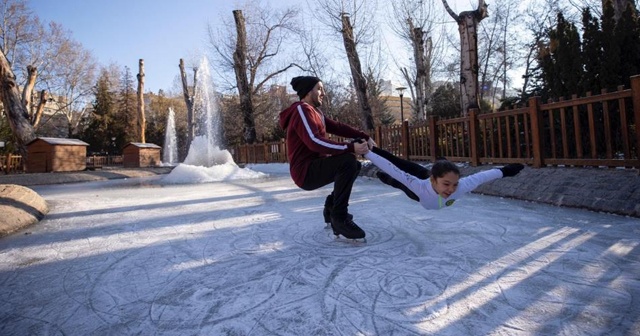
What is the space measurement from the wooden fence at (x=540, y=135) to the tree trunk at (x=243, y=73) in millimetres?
11105

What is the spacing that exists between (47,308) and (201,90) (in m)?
33.2

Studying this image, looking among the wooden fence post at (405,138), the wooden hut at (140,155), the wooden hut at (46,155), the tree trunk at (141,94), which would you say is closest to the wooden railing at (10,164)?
the wooden hut at (46,155)

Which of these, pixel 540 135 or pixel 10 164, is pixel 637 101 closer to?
pixel 540 135

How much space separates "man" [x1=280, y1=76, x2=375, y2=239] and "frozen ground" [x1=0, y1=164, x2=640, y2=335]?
0.25 meters

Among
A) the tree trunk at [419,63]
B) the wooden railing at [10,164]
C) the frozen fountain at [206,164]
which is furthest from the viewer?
the wooden railing at [10,164]

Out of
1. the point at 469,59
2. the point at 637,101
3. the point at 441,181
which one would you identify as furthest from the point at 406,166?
the point at 469,59

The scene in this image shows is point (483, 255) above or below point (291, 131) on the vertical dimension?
below

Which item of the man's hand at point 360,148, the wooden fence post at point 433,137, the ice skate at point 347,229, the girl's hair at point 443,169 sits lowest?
the ice skate at point 347,229

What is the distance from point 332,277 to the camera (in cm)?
195

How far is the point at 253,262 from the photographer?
2.29 meters

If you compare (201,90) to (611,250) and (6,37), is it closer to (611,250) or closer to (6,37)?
(6,37)

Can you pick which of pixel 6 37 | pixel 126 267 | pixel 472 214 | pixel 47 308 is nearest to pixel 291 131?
pixel 126 267

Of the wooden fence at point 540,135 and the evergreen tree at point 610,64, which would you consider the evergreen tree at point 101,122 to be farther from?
the evergreen tree at point 610,64

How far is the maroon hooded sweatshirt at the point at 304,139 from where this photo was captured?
2.51 m
